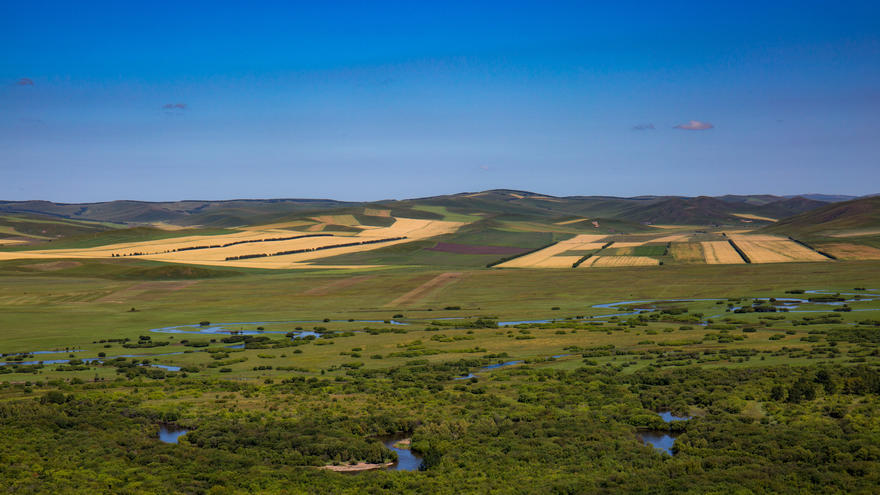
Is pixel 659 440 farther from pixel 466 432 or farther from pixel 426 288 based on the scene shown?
pixel 426 288

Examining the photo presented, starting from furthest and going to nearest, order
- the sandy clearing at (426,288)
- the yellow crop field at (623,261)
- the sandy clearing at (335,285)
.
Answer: the yellow crop field at (623,261)
the sandy clearing at (335,285)
the sandy clearing at (426,288)

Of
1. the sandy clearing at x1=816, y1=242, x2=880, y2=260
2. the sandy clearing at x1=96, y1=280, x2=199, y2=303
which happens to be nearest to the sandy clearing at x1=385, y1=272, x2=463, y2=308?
the sandy clearing at x1=96, y1=280, x2=199, y2=303

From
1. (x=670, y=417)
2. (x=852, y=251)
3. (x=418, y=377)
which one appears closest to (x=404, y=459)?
(x=670, y=417)

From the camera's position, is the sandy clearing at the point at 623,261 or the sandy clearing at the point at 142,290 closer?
the sandy clearing at the point at 142,290

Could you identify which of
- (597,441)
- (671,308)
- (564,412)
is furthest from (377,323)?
(597,441)

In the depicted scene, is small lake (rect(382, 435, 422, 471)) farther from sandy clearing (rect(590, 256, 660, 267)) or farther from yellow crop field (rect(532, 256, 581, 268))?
sandy clearing (rect(590, 256, 660, 267))

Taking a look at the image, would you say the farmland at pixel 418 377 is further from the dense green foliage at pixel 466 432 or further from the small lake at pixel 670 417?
the small lake at pixel 670 417

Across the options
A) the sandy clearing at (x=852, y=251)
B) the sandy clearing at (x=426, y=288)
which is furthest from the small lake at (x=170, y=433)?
the sandy clearing at (x=852, y=251)
